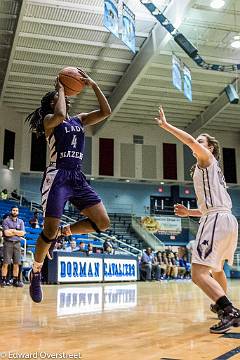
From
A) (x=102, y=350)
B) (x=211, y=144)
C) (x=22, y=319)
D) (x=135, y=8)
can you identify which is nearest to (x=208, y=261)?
(x=211, y=144)

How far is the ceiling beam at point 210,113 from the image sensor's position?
21.4m

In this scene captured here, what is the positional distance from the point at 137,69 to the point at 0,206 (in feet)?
27.9

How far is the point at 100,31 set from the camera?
16.1 meters

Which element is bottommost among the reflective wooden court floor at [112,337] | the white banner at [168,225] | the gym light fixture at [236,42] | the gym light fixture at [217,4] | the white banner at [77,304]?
the white banner at [77,304]

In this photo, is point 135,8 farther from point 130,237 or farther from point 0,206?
point 130,237

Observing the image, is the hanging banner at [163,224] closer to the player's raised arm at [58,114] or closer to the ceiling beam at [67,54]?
the ceiling beam at [67,54]

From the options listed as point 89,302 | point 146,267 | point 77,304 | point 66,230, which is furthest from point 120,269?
point 66,230

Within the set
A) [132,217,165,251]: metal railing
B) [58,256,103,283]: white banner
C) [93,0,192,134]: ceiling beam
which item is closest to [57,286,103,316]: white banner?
[58,256,103,283]: white banner

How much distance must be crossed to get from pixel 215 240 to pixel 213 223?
0.44 feet

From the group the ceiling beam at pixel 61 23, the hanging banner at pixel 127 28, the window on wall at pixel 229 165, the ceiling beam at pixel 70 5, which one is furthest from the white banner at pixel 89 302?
the window on wall at pixel 229 165

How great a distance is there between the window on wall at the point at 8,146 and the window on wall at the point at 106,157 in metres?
5.27

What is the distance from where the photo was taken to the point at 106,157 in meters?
26.3

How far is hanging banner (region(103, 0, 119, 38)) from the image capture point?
9.79m

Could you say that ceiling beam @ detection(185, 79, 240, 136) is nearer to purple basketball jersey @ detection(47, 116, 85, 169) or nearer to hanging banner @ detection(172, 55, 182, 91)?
hanging banner @ detection(172, 55, 182, 91)
